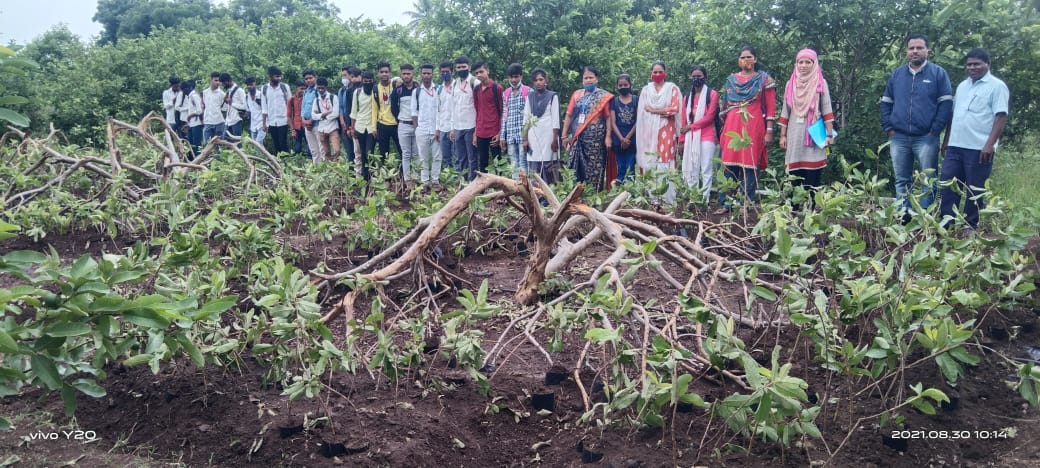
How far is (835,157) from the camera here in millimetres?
7555

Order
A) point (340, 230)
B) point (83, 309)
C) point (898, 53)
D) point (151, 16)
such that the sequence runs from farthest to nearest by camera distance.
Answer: point (151, 16)
point (898, 53)
point (340, 230)
point (83, 309)

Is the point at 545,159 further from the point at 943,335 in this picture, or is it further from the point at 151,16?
the point at 151,16

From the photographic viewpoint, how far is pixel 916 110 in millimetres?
6086

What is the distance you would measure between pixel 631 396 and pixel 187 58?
1550 cm

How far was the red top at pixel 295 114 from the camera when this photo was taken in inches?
454

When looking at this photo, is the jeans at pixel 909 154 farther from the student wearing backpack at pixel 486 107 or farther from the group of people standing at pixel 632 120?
the student wearing backpack at pixel 486 107

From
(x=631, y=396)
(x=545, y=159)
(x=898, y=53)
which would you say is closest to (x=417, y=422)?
(x=631, y=396)

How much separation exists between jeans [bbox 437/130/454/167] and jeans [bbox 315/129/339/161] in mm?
1994

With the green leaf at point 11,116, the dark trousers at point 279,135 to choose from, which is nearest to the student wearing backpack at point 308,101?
the dark trousers at point 279,135

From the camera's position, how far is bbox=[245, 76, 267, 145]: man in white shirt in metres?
12.1

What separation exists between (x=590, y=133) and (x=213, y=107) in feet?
22.8

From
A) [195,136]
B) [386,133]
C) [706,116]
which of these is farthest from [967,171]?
[195,136]

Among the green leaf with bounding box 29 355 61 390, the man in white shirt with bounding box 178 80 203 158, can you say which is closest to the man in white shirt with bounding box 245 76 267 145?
the man in white shirt with bounding box 178 80 203 158

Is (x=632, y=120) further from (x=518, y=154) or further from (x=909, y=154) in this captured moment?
(x=909, y=154)
